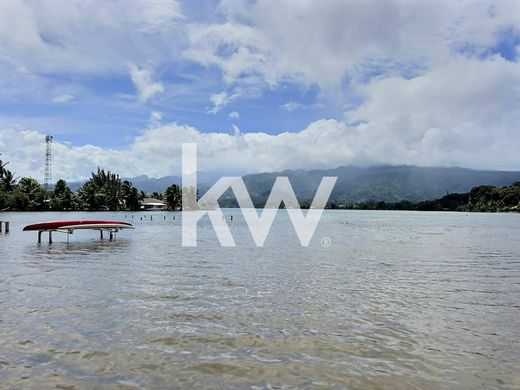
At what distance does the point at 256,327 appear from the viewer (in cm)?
1027

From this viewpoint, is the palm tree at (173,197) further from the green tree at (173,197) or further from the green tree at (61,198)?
the green tree at (61,198)

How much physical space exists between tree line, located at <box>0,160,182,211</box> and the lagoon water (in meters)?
106

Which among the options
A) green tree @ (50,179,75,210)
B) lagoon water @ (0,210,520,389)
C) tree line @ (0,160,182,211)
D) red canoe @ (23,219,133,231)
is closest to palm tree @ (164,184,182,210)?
tree line @ (0,160,182,211)

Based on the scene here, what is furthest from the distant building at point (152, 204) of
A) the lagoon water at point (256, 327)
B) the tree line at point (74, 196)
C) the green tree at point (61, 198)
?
the lagoon water at point (256, 327)

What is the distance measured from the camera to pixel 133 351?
835 centimetres

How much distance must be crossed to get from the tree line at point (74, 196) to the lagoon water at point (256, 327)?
10603 cm

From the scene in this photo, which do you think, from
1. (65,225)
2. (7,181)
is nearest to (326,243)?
(65,225)

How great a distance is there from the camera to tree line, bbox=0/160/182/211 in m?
112

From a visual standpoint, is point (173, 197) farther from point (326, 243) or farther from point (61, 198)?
point (326, 243)

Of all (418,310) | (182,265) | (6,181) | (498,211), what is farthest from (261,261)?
(498,211)

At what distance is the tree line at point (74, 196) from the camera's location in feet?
368

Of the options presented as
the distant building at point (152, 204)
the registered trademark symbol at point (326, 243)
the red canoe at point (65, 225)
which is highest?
the distant building at point (152, 204)

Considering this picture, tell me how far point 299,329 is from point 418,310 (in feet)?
13.7

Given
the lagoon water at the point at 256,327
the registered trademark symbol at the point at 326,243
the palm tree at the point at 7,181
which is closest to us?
the lagoon water at the point at 256,327
